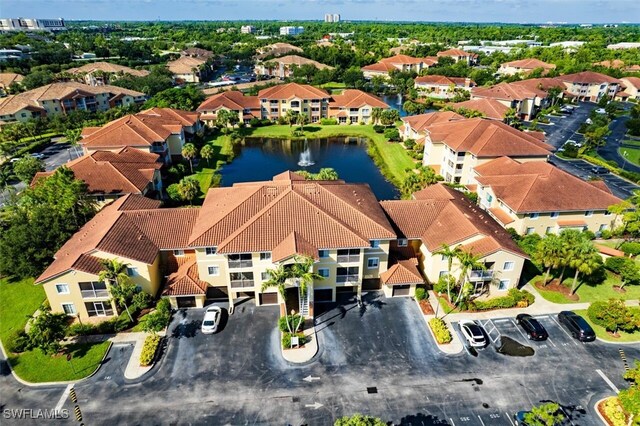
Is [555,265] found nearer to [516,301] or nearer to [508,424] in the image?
[516,301]

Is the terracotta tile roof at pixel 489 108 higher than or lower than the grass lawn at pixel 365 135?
higher

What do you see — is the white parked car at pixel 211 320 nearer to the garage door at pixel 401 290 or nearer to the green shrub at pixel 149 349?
the green shrub at pixel 149 349

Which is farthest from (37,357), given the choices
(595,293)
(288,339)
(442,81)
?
(442,81)

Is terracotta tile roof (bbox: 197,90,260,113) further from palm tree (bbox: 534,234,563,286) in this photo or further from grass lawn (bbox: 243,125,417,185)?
palm tree (bbox: 534,234,563,286)

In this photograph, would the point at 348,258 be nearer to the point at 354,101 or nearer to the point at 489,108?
the point at 489,108

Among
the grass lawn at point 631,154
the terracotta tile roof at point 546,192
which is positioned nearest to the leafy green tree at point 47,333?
the terracotta tile roof at point 546,192

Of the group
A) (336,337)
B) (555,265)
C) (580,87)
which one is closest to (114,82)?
(336,337)
